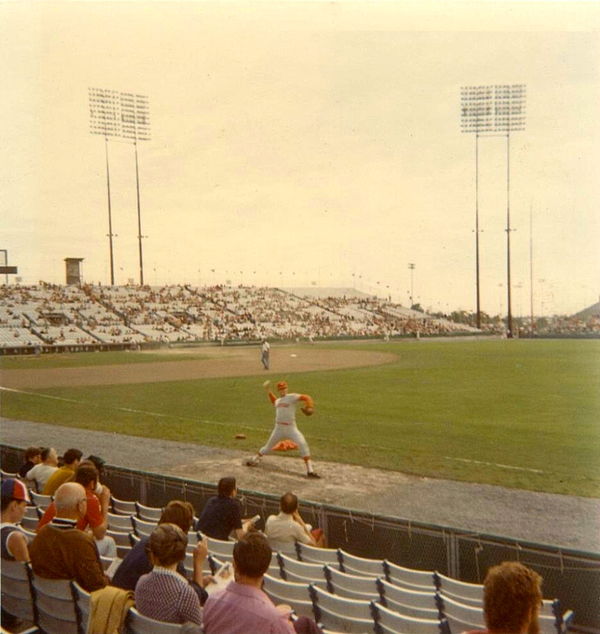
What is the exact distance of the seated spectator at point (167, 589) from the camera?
166 inches

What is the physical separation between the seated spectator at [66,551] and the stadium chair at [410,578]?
2705 millimetres

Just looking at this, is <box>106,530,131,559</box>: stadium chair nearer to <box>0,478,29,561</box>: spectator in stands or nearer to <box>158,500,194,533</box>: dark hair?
<box>0,478,29,561</box>: spectator in stands

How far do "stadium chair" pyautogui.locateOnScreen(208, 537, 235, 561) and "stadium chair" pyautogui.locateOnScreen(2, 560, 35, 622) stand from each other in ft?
5.70

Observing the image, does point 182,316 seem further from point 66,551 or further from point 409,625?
point 409,625

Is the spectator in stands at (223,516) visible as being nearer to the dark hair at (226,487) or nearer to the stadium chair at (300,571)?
the dark hair at (226,487)

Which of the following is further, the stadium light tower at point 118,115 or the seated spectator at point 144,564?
the stadium light tower at point 118,115

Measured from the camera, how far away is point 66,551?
195 inches

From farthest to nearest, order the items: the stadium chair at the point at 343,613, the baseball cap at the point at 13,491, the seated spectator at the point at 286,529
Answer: the seated spectator at the point at 286,529
the baseball cap at the point at 13,491
the stadium chair at the point at 343,613

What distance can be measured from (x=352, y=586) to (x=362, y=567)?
40.8 inches

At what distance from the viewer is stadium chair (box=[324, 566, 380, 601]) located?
18.7 ft

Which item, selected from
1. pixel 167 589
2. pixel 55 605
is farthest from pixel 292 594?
pixel 55 605

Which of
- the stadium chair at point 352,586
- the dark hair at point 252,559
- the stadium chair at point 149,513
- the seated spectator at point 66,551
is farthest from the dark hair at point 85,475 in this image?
the dark hair at point 252,559

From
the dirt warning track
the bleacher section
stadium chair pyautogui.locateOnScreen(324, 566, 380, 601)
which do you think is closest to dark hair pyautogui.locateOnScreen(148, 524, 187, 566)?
stadium chair pyautogui.locateOnScreen(324, 566, 380, 601)

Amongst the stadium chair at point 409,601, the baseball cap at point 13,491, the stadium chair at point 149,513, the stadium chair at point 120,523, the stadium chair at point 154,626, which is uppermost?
the baseball cap at point 13,491
